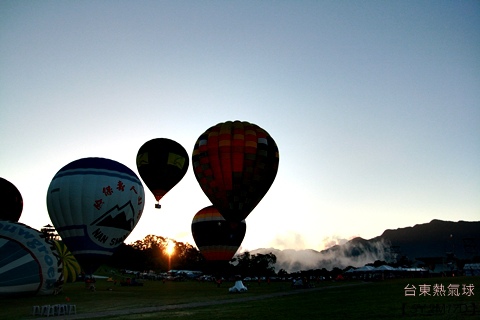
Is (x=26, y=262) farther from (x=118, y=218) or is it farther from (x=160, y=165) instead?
(x=160, y=165)

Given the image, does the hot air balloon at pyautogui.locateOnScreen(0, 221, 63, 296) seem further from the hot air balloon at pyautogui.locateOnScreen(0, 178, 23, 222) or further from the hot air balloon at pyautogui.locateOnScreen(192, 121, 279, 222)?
the hot air balloon at pyautogui.locateOnScreen(192, 121, 279, 222)

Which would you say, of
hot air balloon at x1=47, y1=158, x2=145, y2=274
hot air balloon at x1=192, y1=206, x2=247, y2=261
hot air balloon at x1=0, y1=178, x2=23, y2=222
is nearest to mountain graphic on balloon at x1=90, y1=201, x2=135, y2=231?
hot air balloon at x1=47, y1=158, x2=145, y2=274

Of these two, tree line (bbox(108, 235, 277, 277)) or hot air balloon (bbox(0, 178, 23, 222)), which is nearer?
hot air balloon (bbox(0, 178, 23, 222))

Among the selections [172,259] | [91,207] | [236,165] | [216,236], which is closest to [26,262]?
[91,207]

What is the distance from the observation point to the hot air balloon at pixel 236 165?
30.0 meters

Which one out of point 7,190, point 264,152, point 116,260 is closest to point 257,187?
point 264,152

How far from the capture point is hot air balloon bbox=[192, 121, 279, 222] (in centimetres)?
2997

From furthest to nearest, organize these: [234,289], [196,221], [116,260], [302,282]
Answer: [116,260]
[196,221]
[302,282]
[234,289]

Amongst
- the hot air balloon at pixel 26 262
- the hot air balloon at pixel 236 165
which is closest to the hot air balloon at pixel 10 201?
the hot air balloon at pixel 26 262

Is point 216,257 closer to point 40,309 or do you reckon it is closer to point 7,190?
point 7,190

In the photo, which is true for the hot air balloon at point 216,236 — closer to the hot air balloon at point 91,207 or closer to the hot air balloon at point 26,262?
the hot air balloon at point 91,207

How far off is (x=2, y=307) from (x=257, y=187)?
673 inches

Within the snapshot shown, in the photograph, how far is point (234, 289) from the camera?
34.4 m

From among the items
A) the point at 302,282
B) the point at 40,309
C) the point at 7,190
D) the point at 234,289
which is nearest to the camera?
the point at 40,309
